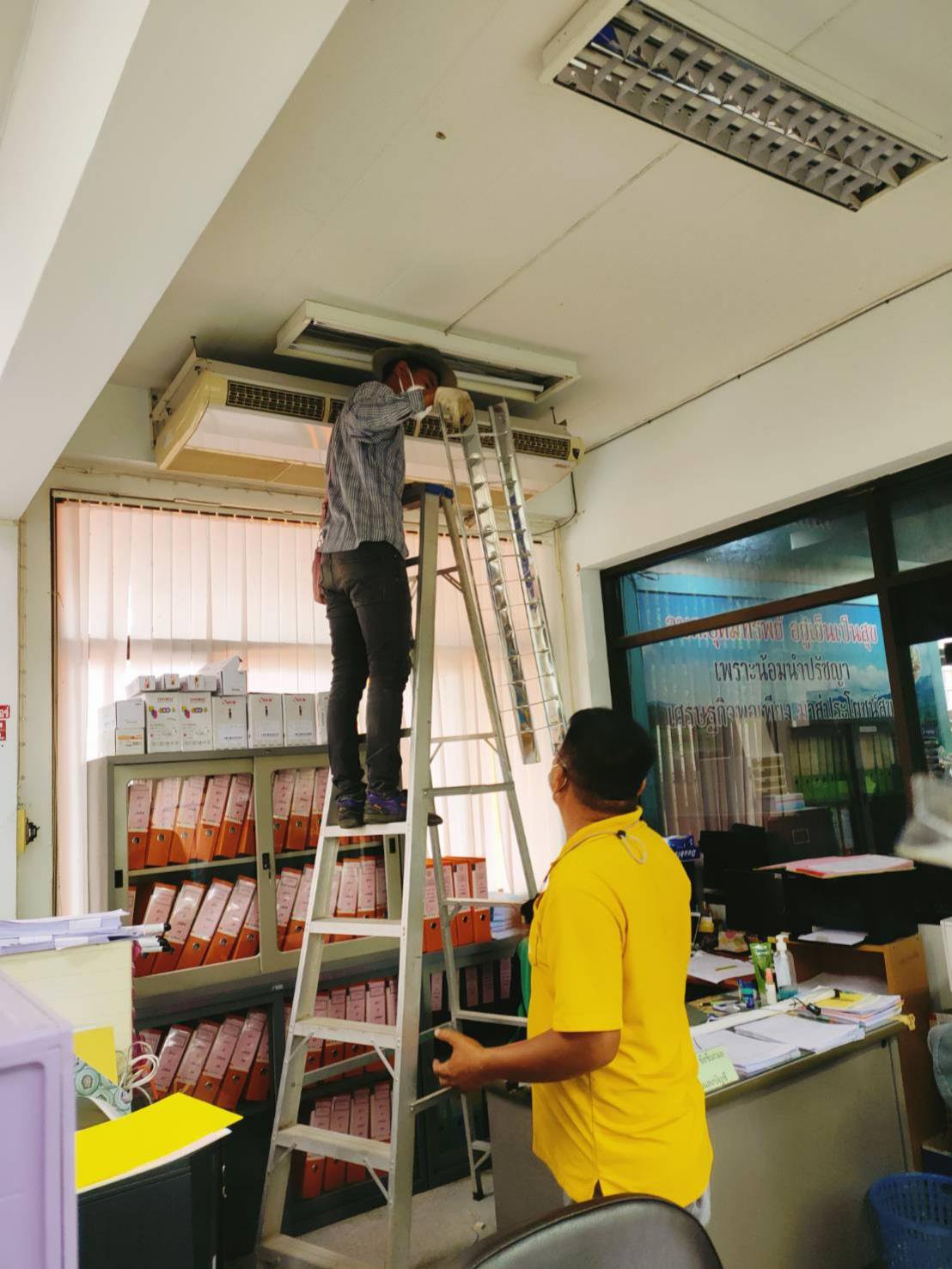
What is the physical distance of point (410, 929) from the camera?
8.32ft

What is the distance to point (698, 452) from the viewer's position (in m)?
4.03

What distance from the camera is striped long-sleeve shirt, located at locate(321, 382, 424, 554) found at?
9.49ft

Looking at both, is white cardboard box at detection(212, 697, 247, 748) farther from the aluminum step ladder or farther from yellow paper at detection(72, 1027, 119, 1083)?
yellow paper at detection(72, 1027, 119, 1083)

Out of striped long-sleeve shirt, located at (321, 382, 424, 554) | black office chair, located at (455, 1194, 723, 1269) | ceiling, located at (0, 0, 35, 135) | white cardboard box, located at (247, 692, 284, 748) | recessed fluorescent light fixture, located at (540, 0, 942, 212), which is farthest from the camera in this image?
white cardboard box, located at (247, 692, 284, 748)

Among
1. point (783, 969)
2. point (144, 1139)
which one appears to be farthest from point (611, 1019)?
point (783, 969)

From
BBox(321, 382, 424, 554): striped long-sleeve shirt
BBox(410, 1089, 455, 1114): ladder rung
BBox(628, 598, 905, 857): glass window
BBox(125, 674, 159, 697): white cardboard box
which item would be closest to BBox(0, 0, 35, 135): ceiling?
BBox(321, 382, 424, 554): striped long-sleeve shirt

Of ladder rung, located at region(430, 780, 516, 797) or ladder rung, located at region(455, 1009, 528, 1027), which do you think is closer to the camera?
ladder rung, located at region(430, 780, 516, 797)

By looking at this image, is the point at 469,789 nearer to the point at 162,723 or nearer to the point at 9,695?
the point at 162,723

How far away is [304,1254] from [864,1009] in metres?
1.76

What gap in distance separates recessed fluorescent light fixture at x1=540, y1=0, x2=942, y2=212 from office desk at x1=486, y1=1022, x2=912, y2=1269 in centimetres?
242

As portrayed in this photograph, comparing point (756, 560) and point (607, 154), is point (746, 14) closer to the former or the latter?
point (607, 154)

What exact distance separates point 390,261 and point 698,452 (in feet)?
5.80

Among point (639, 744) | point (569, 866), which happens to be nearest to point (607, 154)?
point (639, 744)

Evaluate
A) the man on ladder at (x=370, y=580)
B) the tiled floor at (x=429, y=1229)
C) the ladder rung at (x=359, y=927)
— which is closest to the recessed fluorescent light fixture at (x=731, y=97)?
the man on ladder at (x=370, y=580)
